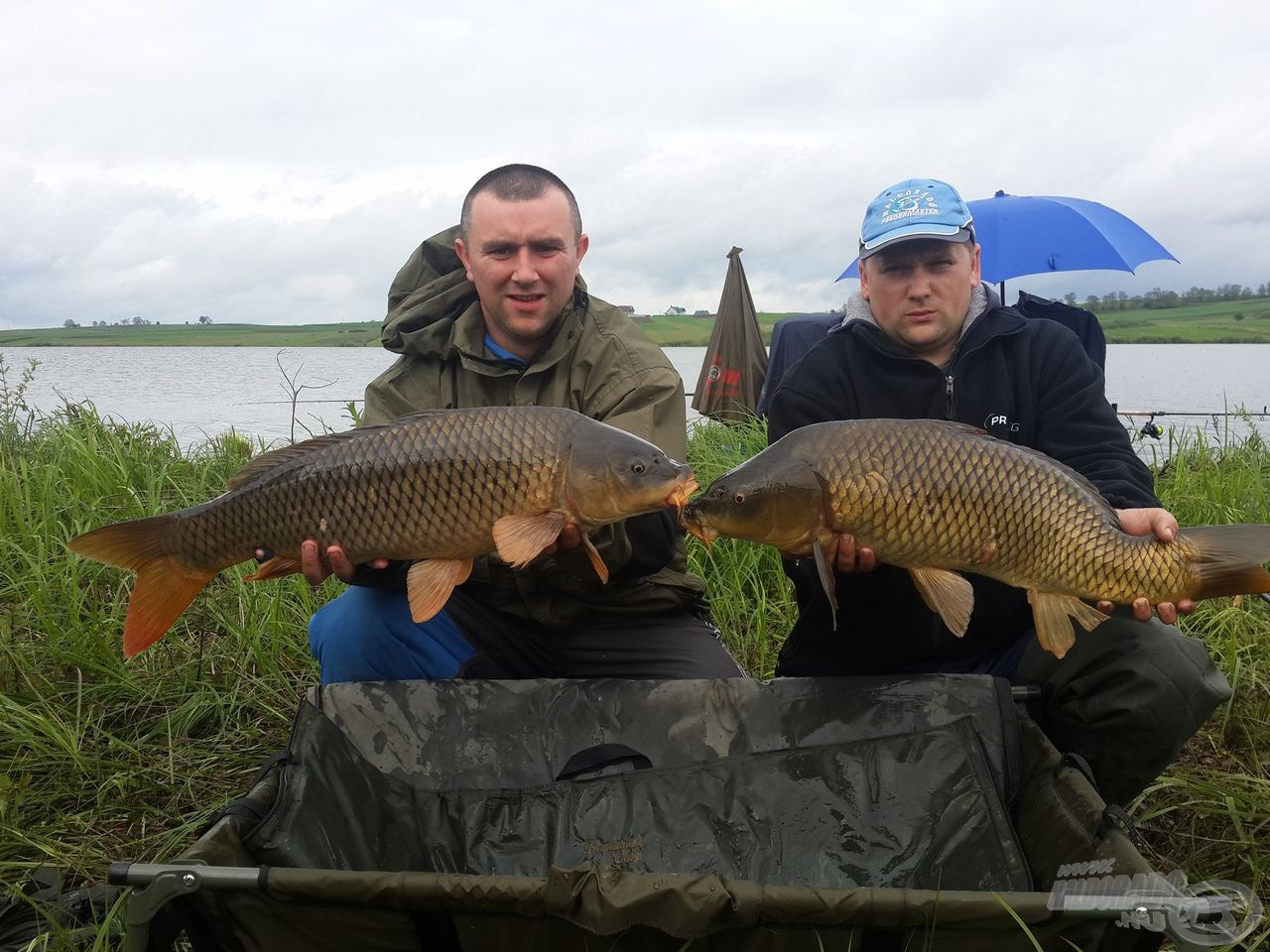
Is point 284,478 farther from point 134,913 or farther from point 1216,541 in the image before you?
point 1216,541

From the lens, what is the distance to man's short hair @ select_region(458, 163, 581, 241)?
6.89ft

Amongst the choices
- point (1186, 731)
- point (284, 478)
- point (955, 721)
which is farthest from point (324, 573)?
point (1186, 731)

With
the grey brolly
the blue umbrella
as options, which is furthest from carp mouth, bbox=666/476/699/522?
the grey brolly

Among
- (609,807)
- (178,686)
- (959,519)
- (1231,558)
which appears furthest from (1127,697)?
(178,686)

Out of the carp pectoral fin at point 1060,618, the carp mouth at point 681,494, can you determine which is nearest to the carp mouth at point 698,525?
the carp mouth at point 681,494

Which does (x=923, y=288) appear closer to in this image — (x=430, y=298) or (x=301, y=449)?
(x=430, y=298)

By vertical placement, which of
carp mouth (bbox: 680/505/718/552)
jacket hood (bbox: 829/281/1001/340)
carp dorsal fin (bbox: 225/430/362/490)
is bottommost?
carp mouth (bbox: 680/505/718/552)

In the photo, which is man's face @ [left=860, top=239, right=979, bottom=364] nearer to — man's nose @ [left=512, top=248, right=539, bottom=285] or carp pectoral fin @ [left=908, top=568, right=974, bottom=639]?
carp pectoral fin @ [left=908, top=568, right=974, bottom=639]

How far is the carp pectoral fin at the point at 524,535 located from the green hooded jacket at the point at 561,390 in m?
0.30

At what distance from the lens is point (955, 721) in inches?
62.1

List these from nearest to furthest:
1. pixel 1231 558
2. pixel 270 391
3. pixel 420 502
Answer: pixel 1231 558, pixel 420 502, pixel 270 391

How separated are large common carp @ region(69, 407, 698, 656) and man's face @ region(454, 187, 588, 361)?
474 millimetres

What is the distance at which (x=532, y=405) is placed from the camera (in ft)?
6.38

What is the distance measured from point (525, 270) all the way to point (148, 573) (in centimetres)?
92
